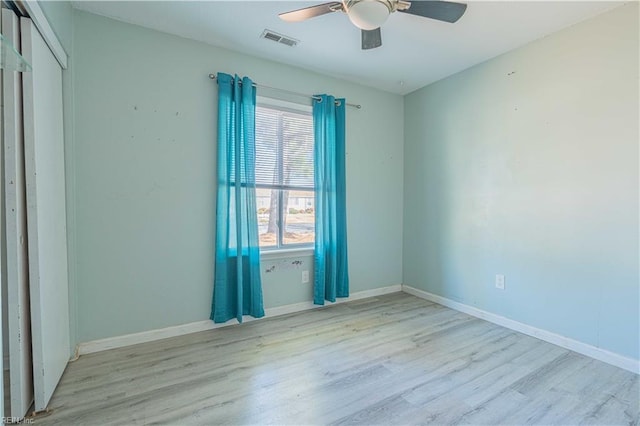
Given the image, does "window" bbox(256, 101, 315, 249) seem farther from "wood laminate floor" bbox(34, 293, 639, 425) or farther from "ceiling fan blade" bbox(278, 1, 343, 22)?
"ceiling fan blade" bbox(278, 1, 343, 22)

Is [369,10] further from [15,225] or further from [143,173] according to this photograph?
[15,225]

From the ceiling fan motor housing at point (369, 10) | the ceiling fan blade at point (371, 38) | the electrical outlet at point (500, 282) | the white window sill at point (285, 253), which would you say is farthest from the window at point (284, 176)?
the electrical outlet at point (500, 282)

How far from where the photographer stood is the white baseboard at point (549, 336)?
2.12 m

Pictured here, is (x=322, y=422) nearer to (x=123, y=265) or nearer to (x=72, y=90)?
(x=123, y=265)

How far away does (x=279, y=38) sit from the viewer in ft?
8.50

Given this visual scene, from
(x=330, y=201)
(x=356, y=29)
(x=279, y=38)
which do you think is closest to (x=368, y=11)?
(x=356, y=29)

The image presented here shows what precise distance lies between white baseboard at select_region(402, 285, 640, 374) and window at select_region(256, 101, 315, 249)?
65.4 inches

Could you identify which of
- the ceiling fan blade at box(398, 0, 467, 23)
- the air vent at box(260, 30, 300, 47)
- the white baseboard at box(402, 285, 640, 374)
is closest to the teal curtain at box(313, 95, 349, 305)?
the air vent at box(260, 30, 300, 47)

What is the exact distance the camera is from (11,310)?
1.51 metres

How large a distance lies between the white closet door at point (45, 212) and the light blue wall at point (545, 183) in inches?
132

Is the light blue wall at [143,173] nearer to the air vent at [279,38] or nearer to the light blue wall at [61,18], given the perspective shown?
the light blue wall at [61,18]

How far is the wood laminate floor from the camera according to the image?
1638 mm

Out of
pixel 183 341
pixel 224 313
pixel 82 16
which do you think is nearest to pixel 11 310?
pixel 183 341

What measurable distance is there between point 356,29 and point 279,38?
0.65 m
